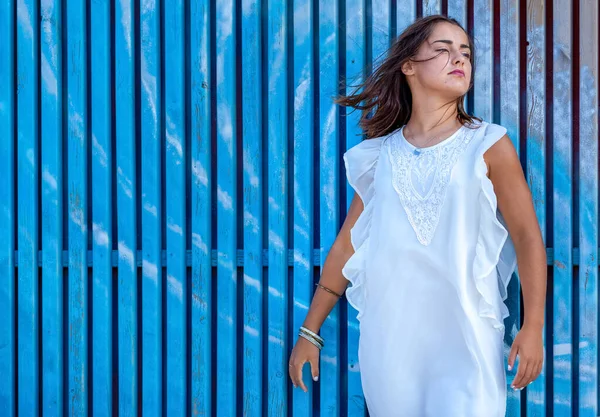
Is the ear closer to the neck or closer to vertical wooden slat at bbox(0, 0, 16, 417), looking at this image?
the neck

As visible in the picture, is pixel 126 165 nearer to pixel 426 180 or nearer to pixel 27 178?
pixel 27 178

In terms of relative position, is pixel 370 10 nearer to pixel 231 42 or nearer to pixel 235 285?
pixel 231 42

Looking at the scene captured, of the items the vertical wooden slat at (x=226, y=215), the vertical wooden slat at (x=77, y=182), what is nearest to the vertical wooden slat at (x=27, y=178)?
the vertical wooden slat at (x=77, y=182)

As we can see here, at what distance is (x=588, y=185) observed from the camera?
105 inches

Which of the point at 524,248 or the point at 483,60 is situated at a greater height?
the point at 483,60

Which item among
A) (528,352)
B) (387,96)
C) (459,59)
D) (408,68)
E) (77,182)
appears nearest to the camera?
(528,352)

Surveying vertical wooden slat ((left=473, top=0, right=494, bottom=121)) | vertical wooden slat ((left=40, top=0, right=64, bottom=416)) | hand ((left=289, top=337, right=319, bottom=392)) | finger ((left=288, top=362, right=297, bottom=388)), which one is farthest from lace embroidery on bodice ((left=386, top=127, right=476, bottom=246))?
vertical wooden slat ((left=40, top=0, right=64, bottom=416))

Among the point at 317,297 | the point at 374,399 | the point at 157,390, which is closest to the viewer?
the point at 374,399

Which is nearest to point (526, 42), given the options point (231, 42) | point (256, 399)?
point (231, 42)

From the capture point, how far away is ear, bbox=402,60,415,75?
8.14 ft

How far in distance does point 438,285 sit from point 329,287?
1.67 feet

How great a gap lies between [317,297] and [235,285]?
377 millimetres

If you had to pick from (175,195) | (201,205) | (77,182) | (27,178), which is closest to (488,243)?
(201,205)

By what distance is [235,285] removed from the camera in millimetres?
2799
